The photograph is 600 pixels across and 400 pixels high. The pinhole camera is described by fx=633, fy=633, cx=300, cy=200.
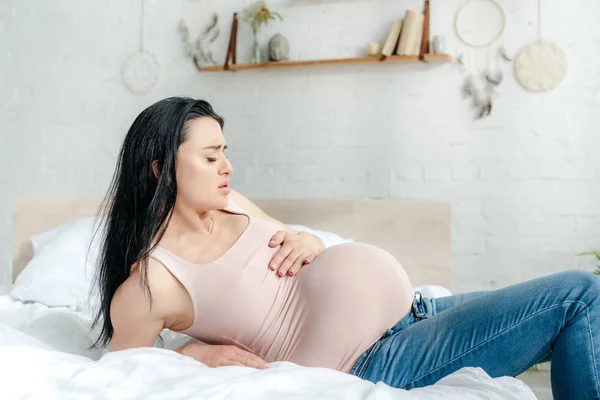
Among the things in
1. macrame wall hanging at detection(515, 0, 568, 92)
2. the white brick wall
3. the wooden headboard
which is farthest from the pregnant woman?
macrame wall hanging at detection(515, 0, 568, 92)

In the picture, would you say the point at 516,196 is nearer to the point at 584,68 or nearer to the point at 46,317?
the point at 584,68

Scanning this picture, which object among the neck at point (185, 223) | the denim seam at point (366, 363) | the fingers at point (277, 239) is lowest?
the denim seam at point (366, 363)

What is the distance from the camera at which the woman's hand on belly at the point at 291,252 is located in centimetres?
127

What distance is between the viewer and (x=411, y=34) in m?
2.62

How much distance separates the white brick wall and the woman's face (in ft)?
5.07

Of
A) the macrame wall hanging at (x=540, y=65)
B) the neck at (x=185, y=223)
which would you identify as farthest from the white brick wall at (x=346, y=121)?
the neck at (x=185, y=223)

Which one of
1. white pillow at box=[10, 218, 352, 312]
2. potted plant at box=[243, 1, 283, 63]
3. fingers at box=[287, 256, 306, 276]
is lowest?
white pillow at box=[10, 218, 352, 312]

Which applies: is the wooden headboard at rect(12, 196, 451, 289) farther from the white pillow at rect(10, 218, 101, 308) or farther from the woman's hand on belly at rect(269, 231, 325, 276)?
the woman's hand on belly at rect(269, 231, 325, 276)

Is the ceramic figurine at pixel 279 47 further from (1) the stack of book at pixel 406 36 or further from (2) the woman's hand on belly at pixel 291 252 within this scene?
(2) the woman's hand on belly at pixel 291 252

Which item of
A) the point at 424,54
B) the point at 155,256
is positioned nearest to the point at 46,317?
the point at 155,256

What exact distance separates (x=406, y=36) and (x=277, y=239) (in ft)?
5.23

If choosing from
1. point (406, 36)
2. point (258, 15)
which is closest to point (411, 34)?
point (406, 36)

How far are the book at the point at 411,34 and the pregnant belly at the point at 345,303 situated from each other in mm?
1550

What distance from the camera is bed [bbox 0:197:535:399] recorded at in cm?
93
